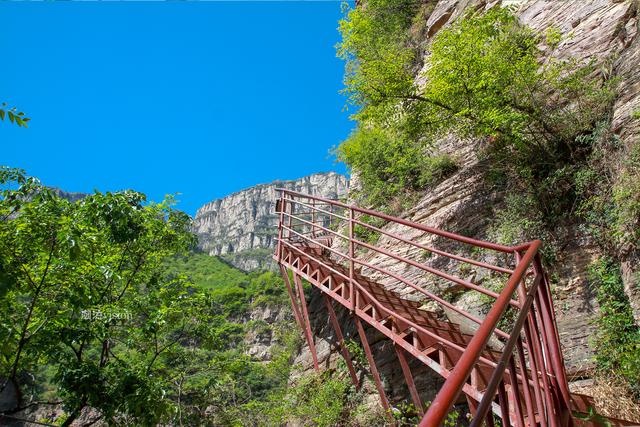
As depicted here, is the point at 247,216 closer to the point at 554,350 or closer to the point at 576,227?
the point at 576,227

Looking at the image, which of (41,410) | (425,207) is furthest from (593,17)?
(41,410)

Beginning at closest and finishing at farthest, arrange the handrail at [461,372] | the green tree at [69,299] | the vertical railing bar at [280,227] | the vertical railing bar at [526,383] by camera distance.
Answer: the handrail at [461,372], the vertical railing bar at [526,383], the green tree at [69,299], the vertical railing bar at [280,227]

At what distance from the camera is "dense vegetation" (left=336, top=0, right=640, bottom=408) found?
4.20m

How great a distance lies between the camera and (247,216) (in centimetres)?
11031

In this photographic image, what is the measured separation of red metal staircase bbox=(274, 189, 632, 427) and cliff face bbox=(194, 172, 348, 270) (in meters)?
85.9

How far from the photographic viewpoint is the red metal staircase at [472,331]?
142cm

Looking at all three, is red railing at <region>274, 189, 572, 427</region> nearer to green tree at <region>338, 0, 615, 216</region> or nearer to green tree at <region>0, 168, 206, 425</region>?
green tree at <region>338, 0, 615, 216</region>

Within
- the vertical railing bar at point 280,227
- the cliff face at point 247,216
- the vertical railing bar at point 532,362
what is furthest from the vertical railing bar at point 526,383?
the cliff face at point 247,216

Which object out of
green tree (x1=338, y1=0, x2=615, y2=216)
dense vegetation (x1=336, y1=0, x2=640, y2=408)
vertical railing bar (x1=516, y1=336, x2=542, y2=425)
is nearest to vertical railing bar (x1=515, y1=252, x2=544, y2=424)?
vertical railing bar (x1=516, y1=336, x2=542, y2=425)

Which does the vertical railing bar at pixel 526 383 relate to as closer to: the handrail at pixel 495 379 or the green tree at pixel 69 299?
the handrail at pixel 495 379

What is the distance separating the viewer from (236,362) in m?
7.16

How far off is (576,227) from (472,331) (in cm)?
192

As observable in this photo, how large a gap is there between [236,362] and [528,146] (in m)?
6.13

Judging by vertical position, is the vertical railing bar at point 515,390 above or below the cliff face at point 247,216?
below
